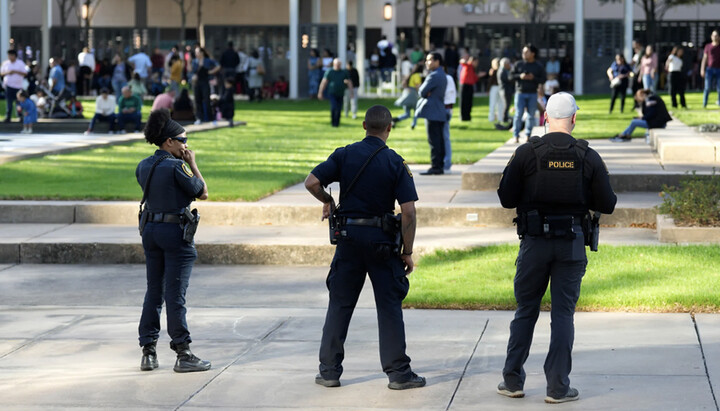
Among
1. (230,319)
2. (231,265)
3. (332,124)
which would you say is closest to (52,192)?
(231,265)

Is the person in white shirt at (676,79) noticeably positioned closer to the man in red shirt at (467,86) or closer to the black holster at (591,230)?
the man in red shirt at (467,86)

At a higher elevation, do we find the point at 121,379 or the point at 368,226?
the point at 368,226

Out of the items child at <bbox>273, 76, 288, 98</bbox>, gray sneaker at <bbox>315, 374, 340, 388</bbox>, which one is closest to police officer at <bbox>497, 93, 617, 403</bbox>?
gray sneaker at <bbox>315, 374, 340, 388</bbox>

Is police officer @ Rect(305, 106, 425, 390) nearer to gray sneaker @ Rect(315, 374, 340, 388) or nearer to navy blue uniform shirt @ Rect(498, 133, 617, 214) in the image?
gray sneaker @ Rect(315, 374, 340, 388)

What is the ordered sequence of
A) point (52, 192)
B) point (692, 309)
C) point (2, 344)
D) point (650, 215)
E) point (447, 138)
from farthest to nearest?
point (447, 138) → point (52, 192) → point (650, 215) → point (692, 309) → point (2, 344)

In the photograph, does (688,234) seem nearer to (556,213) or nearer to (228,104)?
(556,213)

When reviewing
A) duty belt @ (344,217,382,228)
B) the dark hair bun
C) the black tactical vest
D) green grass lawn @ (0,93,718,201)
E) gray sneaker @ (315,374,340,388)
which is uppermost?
the dark hair bun

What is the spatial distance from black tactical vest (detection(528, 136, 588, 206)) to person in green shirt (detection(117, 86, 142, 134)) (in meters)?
22.2

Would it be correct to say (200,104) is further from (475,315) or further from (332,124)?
(475,315)

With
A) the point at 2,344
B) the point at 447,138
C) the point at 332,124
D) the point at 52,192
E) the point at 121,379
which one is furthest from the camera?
the point at 332,124

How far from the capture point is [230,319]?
9.56 meters

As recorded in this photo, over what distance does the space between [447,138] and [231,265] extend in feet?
21.6

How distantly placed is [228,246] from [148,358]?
474cm

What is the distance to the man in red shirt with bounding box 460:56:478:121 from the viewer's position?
30641 millimetres
